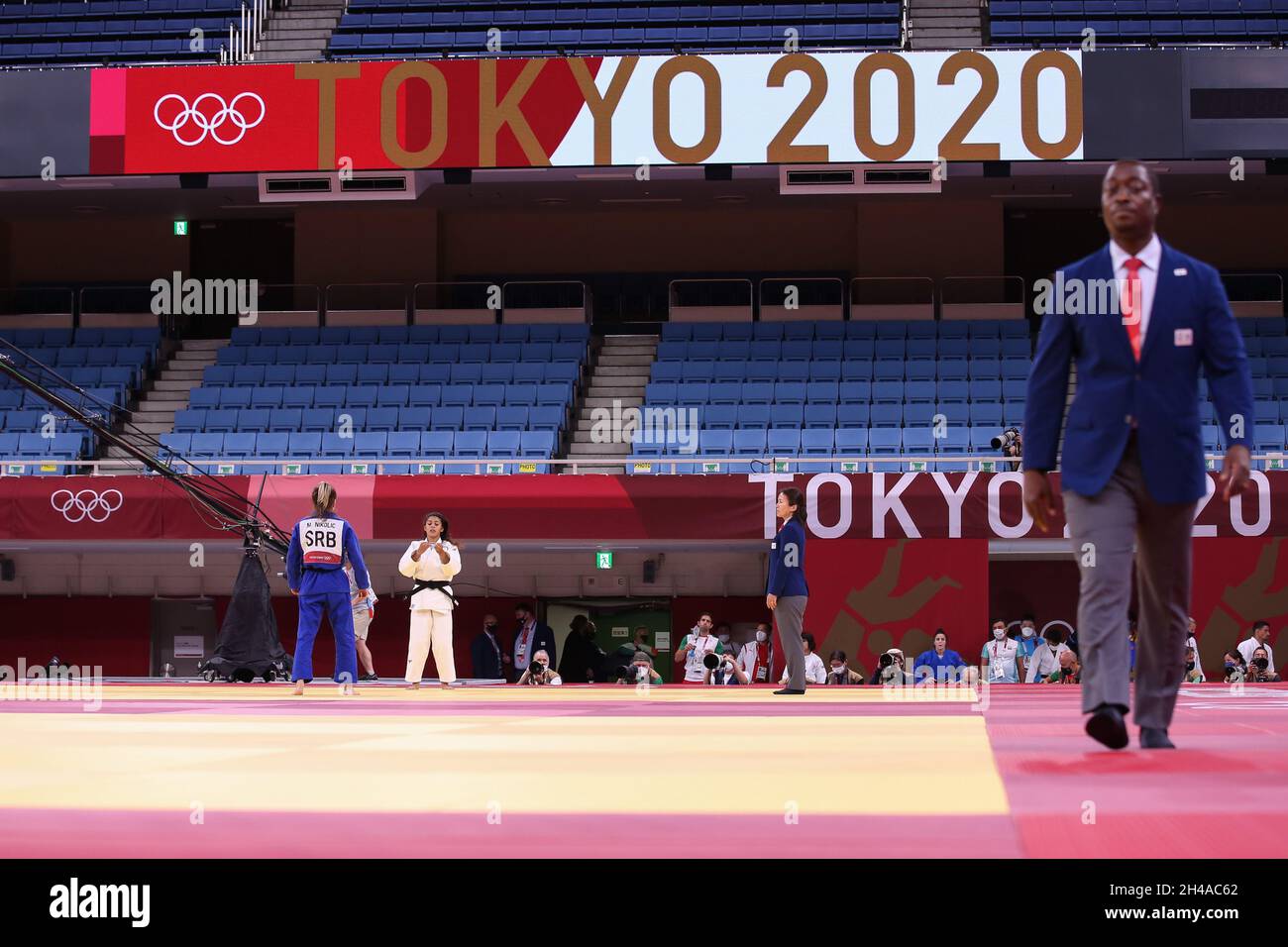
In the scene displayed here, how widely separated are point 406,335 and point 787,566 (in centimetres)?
1478

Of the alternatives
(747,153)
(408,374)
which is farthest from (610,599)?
(747,153)

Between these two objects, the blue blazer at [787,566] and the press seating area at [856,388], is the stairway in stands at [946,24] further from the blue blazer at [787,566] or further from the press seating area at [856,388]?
the blue blazer at [787,566]

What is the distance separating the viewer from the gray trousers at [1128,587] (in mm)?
4734

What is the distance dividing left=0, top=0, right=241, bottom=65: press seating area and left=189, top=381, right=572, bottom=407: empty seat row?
6.46 m

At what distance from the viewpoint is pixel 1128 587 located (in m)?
4.89

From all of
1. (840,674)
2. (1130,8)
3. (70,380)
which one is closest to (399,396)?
(70,380)

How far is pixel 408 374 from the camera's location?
77.9 feet

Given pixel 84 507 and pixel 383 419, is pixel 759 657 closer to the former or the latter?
pixel 383 419

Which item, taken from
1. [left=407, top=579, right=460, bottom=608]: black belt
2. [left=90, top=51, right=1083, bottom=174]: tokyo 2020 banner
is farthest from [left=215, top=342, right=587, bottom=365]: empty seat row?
[left=407, top=579, right=460, bottom=608]: black belt

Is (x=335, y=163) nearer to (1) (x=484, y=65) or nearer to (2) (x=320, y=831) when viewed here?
(1) (x=484, y=65)

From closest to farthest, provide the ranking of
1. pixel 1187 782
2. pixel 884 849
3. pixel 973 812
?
pixel 884 849 → pixel 973 812 → pixel 1187 782

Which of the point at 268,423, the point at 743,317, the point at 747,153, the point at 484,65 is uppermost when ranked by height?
the point at 484,65

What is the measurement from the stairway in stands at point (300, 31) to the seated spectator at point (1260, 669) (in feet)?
59.0
